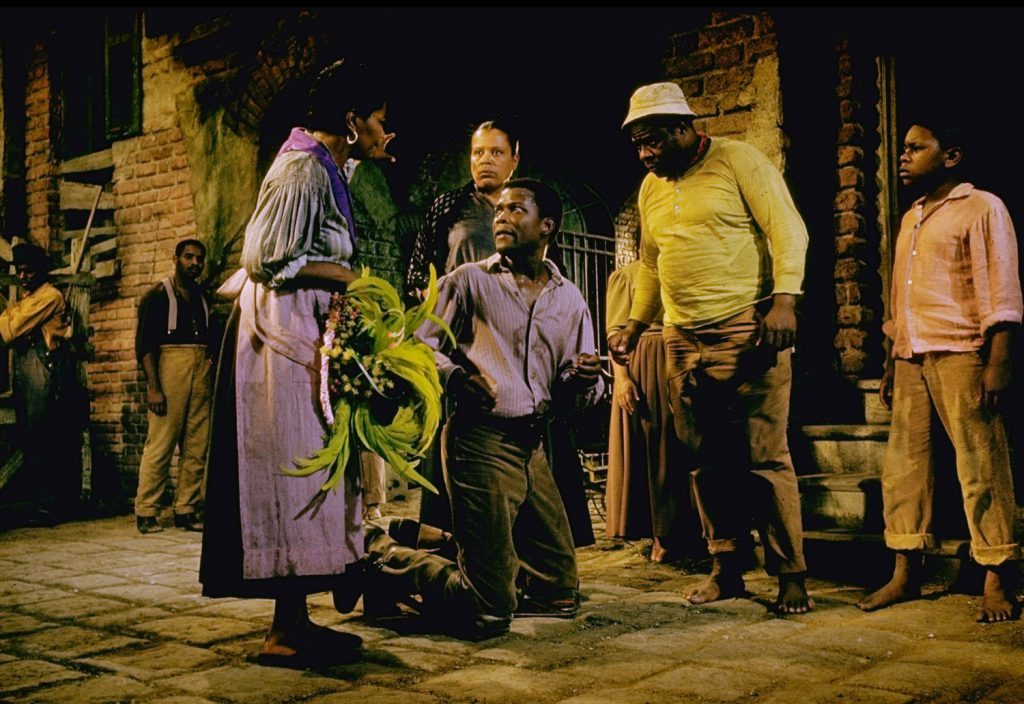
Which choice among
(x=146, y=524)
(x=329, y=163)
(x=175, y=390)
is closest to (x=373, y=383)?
(x=329, y=163)

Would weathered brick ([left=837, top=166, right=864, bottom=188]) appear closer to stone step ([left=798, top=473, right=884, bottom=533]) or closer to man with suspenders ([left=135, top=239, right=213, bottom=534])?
stone step ([left=798, top=473, right=884, bottom=533])

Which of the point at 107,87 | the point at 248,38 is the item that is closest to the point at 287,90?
the point at 248,38

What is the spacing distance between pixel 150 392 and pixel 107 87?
4.02 m

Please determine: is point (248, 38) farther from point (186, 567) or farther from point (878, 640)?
point (878, 640)

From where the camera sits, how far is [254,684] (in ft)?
10.7

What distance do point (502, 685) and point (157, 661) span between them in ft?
4.40

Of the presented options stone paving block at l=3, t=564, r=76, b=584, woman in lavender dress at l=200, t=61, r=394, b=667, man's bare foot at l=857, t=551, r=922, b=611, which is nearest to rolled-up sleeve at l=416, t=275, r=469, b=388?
woman in lavender dress at l=200, t=61, r=394, b=667

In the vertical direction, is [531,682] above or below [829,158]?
below

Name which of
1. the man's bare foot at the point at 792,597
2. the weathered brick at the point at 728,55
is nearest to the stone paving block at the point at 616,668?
the man's bare foot at the point at 792,597

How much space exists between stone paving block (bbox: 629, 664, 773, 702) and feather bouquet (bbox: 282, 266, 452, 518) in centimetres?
104

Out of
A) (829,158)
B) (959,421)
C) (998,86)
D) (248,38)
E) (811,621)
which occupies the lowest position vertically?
(811,621)

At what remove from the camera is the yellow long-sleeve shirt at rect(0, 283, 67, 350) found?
8.38 metres

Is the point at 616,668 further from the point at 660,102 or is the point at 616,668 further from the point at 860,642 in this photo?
the point at 660,102

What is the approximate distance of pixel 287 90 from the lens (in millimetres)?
8750
